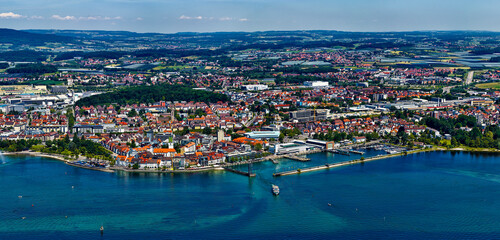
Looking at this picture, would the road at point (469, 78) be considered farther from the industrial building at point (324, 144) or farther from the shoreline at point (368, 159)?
the industrial building at point (324, 144)

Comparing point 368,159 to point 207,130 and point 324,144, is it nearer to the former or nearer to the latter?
point 324,144

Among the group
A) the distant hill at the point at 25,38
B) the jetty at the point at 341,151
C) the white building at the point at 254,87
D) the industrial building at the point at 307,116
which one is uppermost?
the distant hill at the point at 25,38

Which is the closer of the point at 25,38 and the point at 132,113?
the point at 132,113

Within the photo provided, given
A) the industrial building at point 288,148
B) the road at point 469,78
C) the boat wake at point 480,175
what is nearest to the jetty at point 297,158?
the industrial building at point 288,148

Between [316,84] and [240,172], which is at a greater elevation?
[316,84]

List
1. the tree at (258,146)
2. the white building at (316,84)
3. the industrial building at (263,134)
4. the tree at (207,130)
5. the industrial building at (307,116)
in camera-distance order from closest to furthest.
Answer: the tree at (258,146) < the industrial building at (263,134) < the tree at (207,130) < the industrial building at (307,116) < the white building at (316,84)

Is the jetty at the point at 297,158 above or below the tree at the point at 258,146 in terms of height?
below

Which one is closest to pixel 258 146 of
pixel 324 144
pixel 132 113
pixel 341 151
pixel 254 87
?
pixel 324 144

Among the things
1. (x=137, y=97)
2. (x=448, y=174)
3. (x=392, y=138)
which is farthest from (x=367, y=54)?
(x=448, y=174)

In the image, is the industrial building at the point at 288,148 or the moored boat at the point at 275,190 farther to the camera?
the industrial building at the point at 288,148
